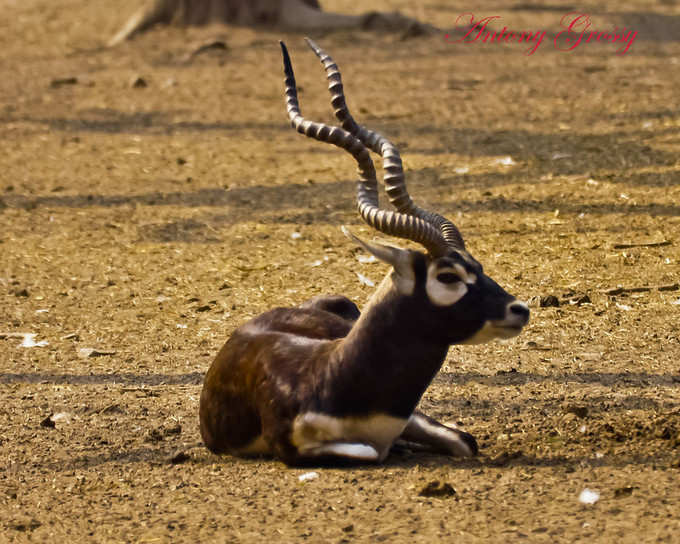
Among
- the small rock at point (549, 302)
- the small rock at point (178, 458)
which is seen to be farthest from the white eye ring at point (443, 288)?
the small rock at point (549, 302)

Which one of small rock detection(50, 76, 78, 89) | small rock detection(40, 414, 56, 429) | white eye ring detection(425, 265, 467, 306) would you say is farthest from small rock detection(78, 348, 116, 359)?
small rock detection(50, 76, 78, 89)

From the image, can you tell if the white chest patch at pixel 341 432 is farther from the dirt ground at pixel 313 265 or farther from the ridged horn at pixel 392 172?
the ridged horn at pixel 392 172

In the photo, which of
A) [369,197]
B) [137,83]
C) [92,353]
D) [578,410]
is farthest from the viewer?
[137,83]

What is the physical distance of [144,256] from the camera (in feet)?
31.5

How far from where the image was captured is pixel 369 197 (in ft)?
18.3

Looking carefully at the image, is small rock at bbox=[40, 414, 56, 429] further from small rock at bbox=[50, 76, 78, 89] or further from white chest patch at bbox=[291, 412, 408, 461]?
small rock at bbox=[50, 76, 78, 89]

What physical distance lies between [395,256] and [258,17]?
1346 centimetres

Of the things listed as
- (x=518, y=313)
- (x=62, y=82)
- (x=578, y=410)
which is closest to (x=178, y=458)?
(x=518, y=313)

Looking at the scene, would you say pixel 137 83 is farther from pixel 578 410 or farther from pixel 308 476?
pixel 308 476

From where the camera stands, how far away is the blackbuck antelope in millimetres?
5293

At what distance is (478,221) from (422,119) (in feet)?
12.2

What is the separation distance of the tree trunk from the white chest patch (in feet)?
42.4

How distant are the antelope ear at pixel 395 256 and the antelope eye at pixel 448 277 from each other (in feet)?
0.39

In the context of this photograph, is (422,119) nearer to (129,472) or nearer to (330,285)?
(330,285)
